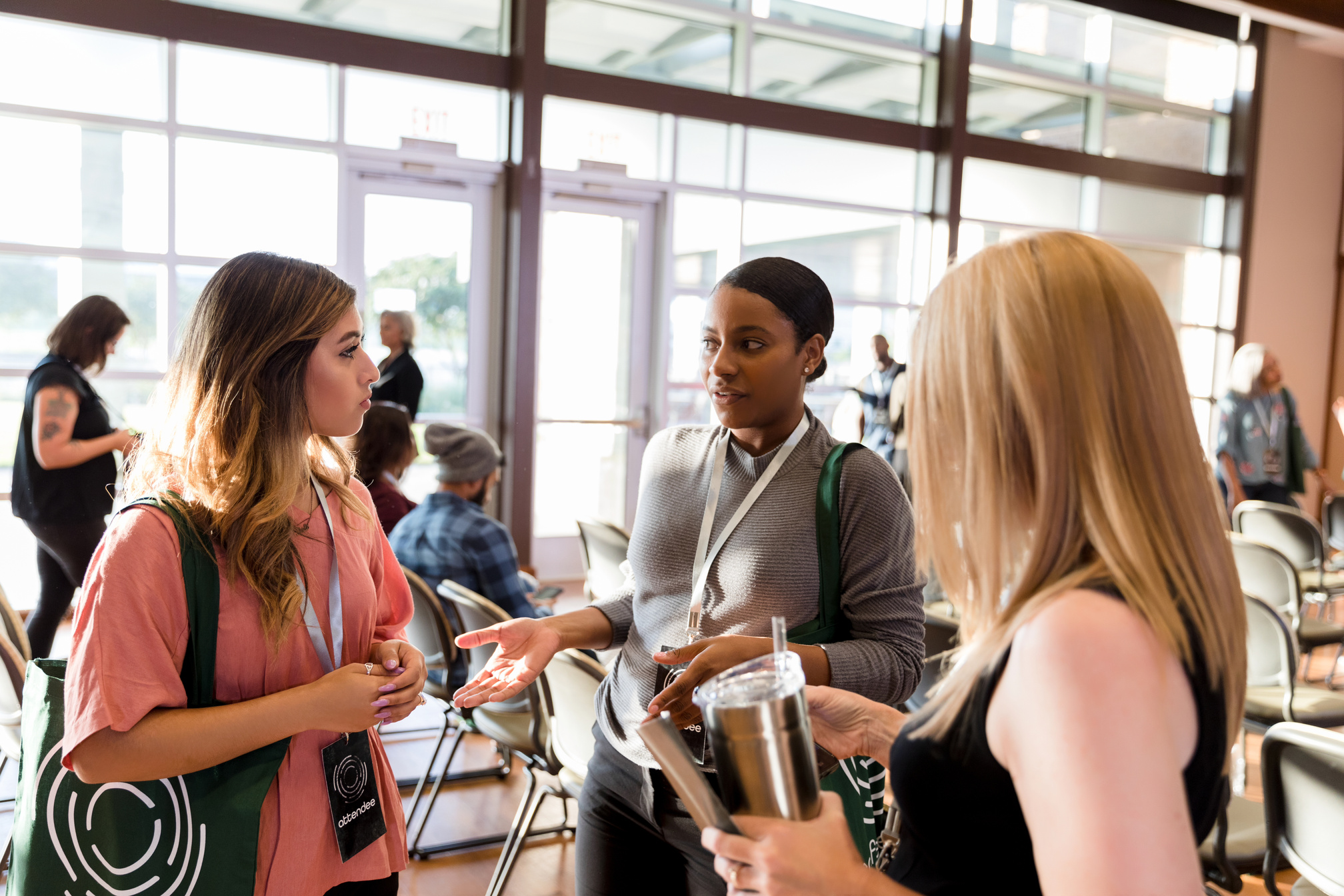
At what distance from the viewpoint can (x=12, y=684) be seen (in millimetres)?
2385

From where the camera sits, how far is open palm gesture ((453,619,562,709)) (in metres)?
1.50

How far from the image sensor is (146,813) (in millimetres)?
1198

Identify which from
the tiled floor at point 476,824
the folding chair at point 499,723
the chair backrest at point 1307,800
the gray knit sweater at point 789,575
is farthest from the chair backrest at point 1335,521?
the gray knit sweater at point 789,575

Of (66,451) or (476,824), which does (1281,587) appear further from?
(66,451)

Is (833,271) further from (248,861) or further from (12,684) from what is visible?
(248,861)

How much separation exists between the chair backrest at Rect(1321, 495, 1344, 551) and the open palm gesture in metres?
6.08

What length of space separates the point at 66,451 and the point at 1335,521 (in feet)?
22.0

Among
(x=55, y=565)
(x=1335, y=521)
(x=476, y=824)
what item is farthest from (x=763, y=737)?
(x=1335, y=521)

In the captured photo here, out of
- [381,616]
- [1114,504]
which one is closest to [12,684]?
[381,616]

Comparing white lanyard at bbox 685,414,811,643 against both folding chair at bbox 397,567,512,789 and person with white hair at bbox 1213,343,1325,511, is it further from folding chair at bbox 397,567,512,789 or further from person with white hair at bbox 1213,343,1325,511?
person with white hair at bbox 1213,343,1325,511

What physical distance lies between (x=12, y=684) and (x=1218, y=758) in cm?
257

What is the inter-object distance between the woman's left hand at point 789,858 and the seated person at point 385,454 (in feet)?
8.98

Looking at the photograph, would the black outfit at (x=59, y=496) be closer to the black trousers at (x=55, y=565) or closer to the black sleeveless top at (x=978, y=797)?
the black trousers at (x=55, y=565)

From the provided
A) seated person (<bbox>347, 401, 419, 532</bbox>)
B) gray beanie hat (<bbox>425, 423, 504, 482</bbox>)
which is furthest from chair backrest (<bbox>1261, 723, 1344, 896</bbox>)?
seated person (<bbox>347, 401, 419, 532</bbox>)
